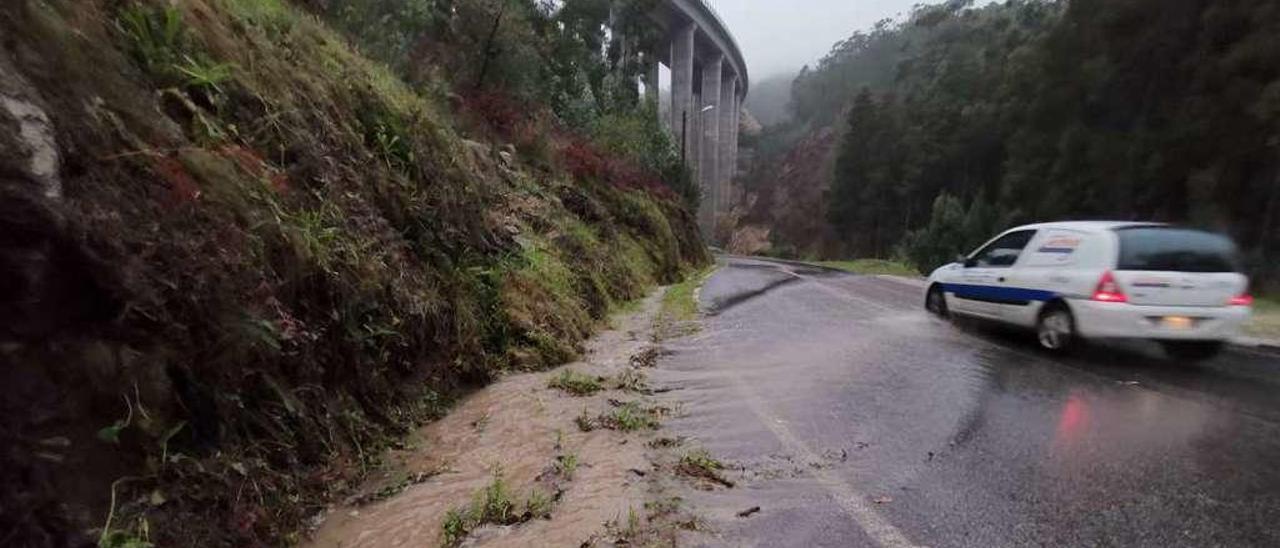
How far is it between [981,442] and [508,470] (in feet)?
10.9

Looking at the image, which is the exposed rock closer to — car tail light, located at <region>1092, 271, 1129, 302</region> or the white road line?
the white road line

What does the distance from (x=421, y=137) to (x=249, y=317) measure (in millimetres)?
5136

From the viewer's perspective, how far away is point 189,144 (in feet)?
16.4

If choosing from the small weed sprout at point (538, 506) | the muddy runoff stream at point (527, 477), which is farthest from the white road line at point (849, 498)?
the small weed sprout at point (538, 506)

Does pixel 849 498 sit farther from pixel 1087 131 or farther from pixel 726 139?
pixel 726 139

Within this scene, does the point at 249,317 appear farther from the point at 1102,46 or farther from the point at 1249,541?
the point at 1102,46

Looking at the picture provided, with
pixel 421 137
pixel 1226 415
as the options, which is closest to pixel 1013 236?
pixel 1226 415

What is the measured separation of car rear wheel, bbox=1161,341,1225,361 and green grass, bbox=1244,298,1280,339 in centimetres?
329

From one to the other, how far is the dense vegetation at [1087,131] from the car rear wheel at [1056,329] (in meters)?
18.5

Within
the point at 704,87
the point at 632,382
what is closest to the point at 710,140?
the point at 704,87

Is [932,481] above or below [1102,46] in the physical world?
below

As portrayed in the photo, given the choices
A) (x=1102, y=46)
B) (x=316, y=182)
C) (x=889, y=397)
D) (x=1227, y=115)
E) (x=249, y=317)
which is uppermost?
(x=1102, y=46)

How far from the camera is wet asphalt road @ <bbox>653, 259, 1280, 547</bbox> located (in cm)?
423

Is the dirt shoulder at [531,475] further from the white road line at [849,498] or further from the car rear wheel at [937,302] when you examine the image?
the car rear wheel at [937,302]
